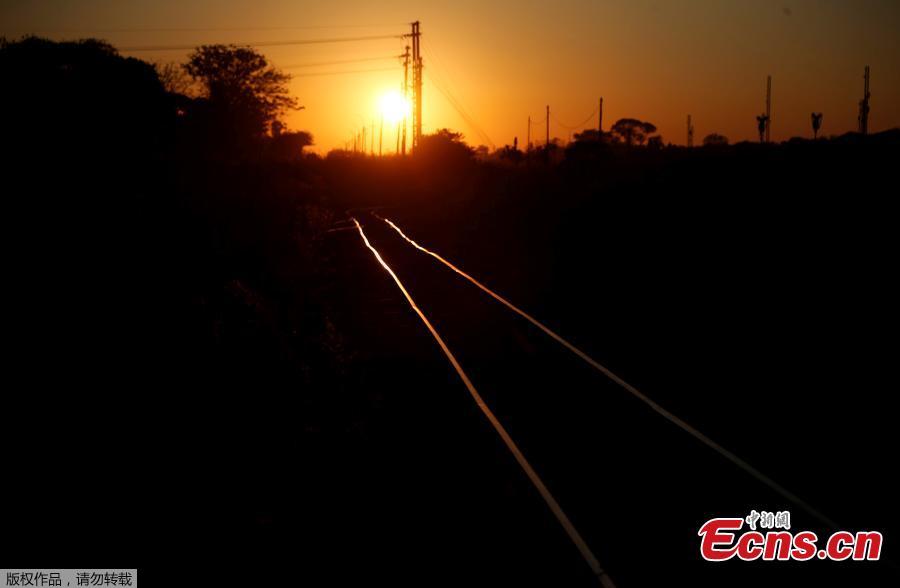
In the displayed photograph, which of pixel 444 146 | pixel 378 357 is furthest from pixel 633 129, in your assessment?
pixel 378 357

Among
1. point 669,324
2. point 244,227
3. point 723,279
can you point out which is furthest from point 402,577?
point 244,227

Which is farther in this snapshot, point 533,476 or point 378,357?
point 378,357

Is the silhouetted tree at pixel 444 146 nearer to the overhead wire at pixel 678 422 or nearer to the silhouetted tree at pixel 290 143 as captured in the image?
the silhouetted tree at pixel 290 143

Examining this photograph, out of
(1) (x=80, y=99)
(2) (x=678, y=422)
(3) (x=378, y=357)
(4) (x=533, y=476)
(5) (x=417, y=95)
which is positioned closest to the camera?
(4) (x=533, y=476)

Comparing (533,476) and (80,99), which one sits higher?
(80,99)

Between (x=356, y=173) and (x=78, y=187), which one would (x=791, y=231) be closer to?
(x=78, y=187)

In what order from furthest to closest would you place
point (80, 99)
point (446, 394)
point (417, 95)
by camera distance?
point (417, 95) → point (80, 99) → point (446, 394)

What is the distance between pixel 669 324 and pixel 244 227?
739 inches

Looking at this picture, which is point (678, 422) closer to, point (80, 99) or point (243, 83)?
point (80, 99)

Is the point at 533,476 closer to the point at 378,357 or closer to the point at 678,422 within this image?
the point at 678,422

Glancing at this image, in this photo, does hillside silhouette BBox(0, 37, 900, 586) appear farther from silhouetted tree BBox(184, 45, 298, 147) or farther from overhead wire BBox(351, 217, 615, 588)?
silhouetted tree BBox(184, 45, 298, 147)

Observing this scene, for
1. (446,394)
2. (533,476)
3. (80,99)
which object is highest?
(80,99)

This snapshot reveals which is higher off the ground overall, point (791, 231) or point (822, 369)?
point (791, 231)

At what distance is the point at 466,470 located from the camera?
7.23 m
